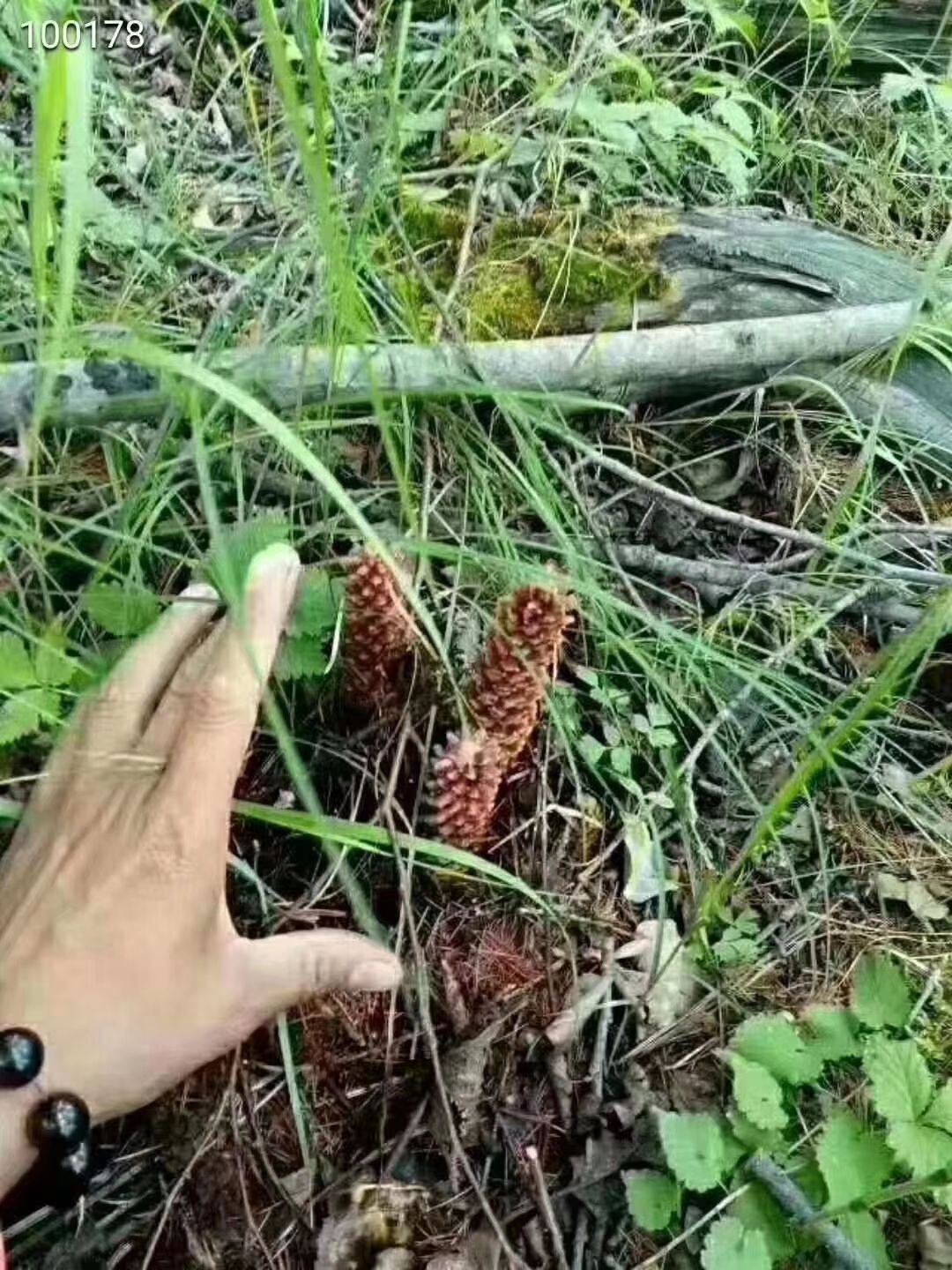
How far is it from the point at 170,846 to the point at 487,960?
0.40 m

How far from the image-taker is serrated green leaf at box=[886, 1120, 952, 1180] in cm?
122

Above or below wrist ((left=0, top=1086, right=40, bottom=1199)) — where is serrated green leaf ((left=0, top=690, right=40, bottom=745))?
above

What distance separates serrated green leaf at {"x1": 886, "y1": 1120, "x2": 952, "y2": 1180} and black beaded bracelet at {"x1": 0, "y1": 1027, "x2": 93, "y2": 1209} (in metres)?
0.85

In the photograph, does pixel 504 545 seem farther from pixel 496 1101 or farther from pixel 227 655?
pixel 496 1101

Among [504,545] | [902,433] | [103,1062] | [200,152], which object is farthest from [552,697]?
[200,152]

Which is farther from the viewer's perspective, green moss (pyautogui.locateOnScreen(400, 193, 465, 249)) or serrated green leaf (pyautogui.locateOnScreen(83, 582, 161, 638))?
green moss (pyautogui.locateOnScreen(400, 193, 465, 249))

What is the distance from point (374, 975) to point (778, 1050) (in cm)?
47

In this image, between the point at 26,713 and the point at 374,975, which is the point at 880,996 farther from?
the point at 26,713

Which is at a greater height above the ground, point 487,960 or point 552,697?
point 552,697

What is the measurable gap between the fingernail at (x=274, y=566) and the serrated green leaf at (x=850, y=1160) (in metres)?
0.86

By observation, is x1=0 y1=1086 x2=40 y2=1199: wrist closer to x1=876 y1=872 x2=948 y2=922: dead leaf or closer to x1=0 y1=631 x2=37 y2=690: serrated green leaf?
x1=0 y1=631 x2=37 y2=690: serrated green leaf

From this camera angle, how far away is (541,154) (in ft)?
6.09

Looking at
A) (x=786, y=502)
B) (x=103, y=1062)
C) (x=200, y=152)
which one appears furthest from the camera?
(x=200, y=152)

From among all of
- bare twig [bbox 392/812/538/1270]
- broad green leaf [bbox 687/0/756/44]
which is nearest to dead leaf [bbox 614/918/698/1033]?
bare twig [bbox 392/812/538/1270]
